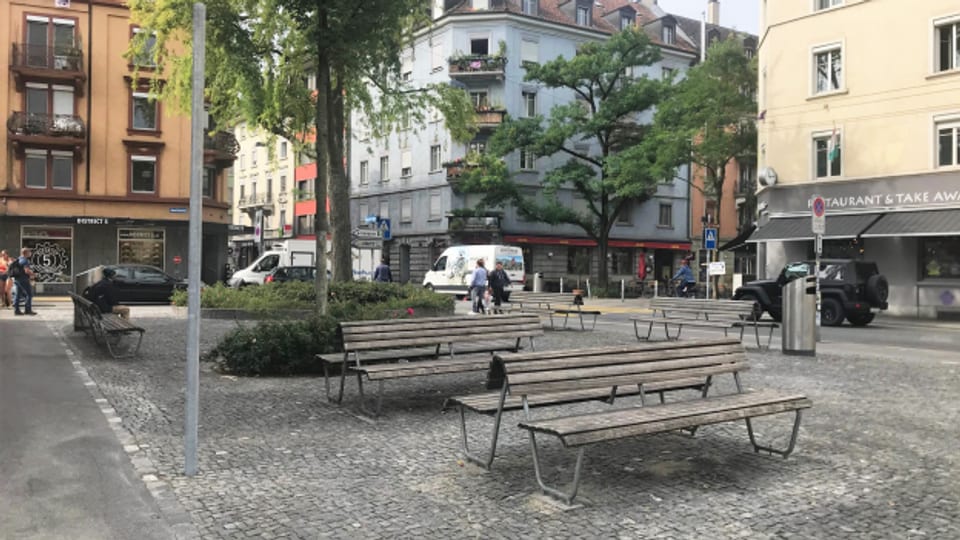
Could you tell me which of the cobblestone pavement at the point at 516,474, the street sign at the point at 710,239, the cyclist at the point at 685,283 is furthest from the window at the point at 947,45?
the cobblestone pavement at the point at 516,474

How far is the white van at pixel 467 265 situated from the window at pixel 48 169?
1807cm

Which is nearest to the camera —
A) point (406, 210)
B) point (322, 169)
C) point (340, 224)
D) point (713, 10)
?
point (322, 169)

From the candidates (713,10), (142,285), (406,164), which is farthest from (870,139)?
(713,10)

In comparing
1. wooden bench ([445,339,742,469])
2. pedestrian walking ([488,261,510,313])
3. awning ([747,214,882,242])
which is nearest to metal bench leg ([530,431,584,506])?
wooden bench ([445,339,742,469])

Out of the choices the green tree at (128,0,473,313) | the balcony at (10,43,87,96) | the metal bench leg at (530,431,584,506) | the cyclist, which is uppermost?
the balcony at (10,43,87,96)

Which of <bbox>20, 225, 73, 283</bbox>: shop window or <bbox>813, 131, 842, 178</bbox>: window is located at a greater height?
<bbox>813, 131, 842, 178</bbox>: window

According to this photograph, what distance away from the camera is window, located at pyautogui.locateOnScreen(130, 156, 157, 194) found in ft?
125

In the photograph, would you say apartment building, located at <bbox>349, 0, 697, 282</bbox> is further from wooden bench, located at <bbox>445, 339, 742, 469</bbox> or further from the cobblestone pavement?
wooden bench, located at <bbox>445, 339, 742, 469</bbox>

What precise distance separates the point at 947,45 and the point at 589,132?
1649 centimetres

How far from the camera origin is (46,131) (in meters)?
35.5

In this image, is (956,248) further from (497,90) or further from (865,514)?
(497,90)

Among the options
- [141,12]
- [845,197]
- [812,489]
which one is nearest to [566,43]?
[845,197]

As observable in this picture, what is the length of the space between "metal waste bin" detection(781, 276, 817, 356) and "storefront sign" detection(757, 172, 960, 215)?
49.5 ft

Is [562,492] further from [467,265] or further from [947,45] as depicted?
[467,265]
